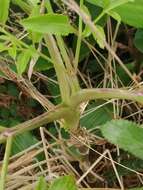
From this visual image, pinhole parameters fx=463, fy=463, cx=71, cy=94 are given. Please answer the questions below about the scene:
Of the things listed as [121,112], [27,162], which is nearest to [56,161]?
[27,162]

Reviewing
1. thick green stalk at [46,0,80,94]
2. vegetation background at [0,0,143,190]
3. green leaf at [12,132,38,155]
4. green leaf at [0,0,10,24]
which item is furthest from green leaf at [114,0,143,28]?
green leaf at [12,132,38,155]

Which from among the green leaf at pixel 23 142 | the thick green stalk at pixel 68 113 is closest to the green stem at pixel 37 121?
the thick green stalk at pixel 68 113

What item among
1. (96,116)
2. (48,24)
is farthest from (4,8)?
(96,116)

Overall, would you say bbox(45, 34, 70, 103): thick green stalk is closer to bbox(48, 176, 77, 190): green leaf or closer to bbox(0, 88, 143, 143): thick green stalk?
bbox(0, 88, 143, 143): thick green stalk

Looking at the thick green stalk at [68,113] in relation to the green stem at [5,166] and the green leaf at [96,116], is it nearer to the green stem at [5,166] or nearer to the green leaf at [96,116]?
the green stem at [5,166]

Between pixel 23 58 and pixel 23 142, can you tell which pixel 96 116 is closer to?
pixel 23 142

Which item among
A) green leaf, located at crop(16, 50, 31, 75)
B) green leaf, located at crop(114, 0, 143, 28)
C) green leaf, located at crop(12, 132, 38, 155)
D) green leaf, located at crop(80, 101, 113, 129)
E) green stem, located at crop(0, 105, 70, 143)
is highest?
green leaf, located at crop(114, 0, 143, 28)
